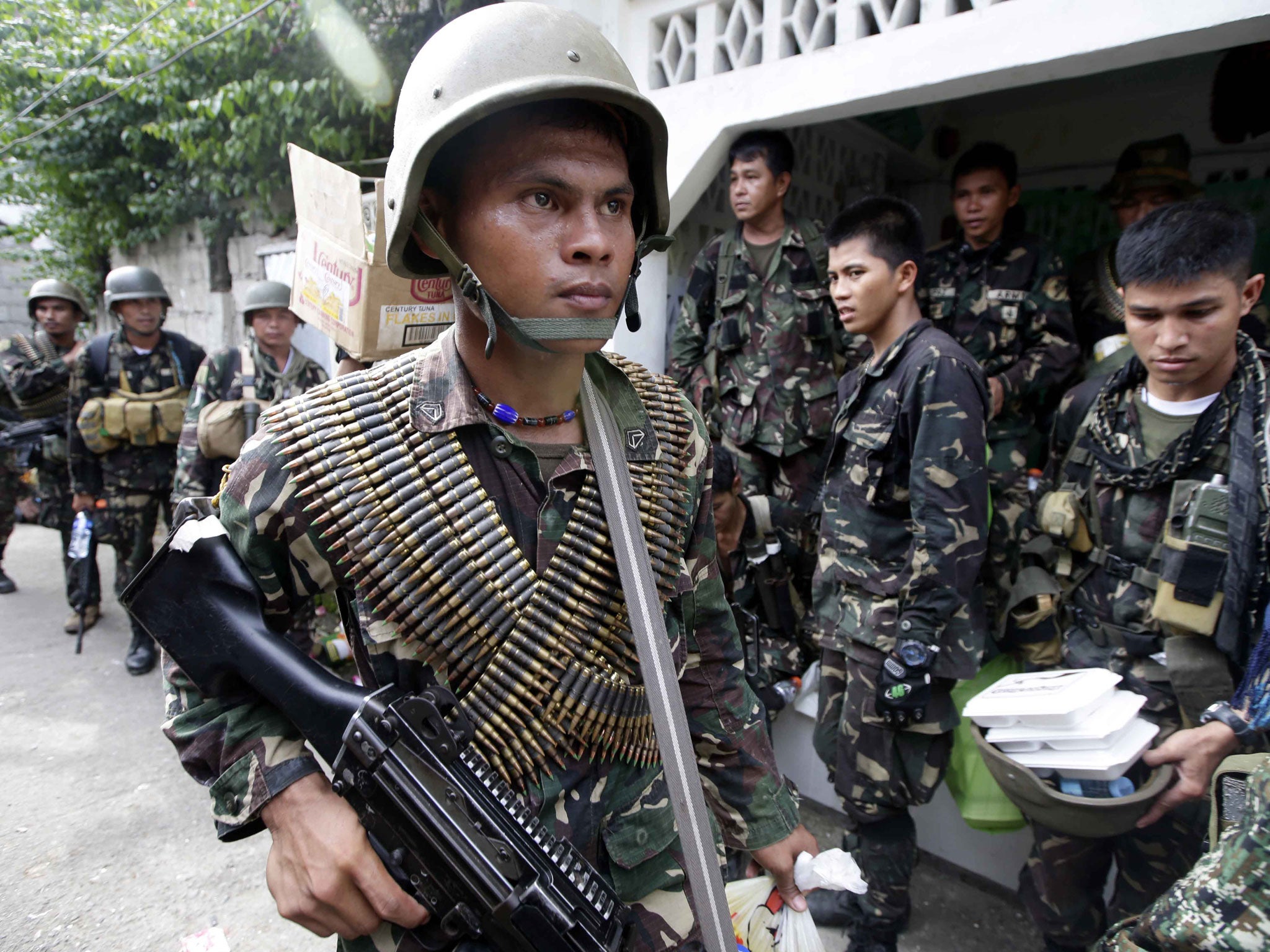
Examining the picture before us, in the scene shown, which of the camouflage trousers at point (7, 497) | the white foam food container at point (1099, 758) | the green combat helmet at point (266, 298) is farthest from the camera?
the camouflage trousers at point (7, 497)

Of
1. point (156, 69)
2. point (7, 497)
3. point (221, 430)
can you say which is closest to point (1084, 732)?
point (221, 430)

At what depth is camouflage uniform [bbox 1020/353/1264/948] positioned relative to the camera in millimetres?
2523

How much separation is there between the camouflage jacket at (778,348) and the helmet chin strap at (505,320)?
3.25 m

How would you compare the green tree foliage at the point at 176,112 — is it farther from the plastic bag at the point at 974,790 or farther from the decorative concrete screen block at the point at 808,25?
the plastic bag at the point at 974,790

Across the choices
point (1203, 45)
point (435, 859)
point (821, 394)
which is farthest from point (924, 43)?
point (435, 859)

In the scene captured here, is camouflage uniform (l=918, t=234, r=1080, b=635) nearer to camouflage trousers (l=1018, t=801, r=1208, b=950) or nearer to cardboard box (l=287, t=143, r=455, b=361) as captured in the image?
camouflage trousers (l=1018, t=801, r=1208, b=950)

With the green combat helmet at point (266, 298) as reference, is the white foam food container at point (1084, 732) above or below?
below

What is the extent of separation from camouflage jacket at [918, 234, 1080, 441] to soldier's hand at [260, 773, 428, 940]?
3.88 metres

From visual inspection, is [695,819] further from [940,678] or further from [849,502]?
[849,502]

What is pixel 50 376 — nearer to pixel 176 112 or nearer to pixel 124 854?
pixel 176 112

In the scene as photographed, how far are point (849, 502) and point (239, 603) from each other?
2.54 meters

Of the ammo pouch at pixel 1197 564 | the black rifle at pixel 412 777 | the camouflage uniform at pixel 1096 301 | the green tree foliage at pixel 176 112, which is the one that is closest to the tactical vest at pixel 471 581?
the black rifle at pixel 412 777

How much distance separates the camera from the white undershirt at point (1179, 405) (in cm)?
256

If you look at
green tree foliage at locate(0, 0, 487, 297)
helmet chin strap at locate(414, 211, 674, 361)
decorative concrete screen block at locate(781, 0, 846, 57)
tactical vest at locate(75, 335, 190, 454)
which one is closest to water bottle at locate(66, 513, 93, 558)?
tactical vest at locate(75, 335, 190, 454)
